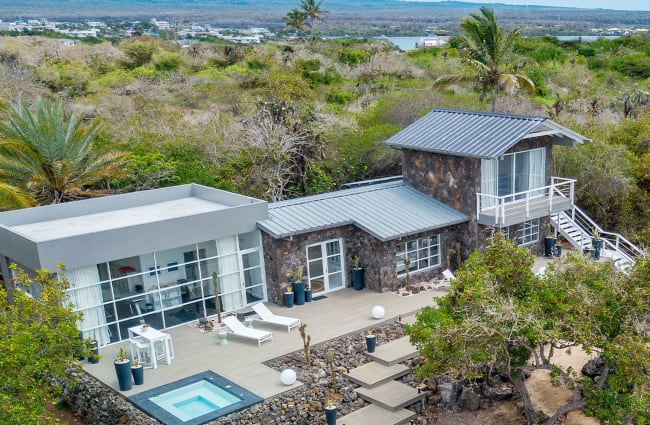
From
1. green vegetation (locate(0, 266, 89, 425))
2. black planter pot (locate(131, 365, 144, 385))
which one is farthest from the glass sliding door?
green vegetation (locate(0, 266, 89, 425))

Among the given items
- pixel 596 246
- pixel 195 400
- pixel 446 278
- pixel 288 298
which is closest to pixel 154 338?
pixel 195 400

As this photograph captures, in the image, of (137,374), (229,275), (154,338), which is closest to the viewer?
(137,374)

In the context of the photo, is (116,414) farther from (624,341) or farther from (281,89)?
(281,89)

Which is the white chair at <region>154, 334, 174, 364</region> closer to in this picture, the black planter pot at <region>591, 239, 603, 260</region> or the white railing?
the black planter pot at <region>591, 239, 603, 260</region>

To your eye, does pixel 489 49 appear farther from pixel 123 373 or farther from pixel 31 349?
pixel 31 349

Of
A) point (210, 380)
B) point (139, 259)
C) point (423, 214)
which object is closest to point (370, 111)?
point (423, 214)

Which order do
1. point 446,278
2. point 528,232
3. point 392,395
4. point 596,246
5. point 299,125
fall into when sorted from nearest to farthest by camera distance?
1. point 392,395
2. point 446,278
3. point 596,246
4. point 528,232
5. point 299,125
